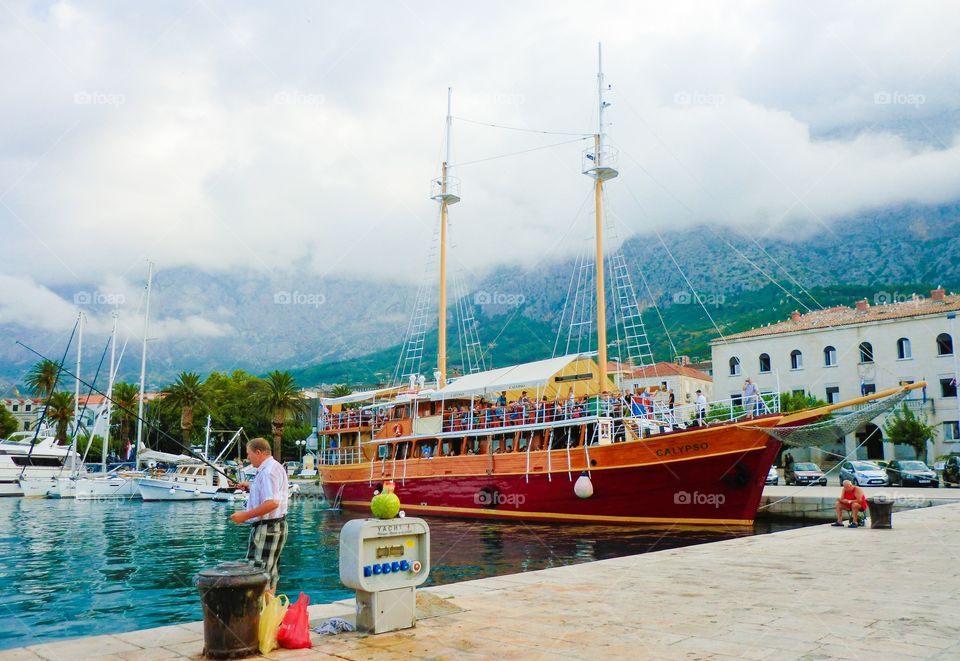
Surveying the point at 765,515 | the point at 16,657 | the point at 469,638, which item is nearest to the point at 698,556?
the point at 469,638

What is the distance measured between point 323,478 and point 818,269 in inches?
5594

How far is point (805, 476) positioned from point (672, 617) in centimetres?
3561

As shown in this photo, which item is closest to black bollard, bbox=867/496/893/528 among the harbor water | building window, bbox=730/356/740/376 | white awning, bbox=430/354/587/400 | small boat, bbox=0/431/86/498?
the harbor water

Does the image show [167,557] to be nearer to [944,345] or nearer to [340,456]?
[340,456]

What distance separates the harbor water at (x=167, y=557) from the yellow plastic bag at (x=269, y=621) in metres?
5.51

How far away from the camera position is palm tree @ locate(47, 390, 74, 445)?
70812 mm

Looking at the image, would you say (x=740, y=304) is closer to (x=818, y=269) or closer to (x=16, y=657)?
(x=818, y=269)

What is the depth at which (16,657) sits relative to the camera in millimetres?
5574

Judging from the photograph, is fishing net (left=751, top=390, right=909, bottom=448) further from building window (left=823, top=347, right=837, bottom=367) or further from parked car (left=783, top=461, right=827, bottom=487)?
building window (left=823, top=347, right=837, bottom=367)

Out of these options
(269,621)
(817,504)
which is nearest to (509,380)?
(817,504)

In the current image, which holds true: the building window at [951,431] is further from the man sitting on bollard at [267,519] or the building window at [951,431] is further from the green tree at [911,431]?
the man sitting on bollard at [267,519]

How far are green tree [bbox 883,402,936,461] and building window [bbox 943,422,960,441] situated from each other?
107 cm

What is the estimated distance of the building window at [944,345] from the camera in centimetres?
4448

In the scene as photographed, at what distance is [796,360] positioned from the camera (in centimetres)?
5097
